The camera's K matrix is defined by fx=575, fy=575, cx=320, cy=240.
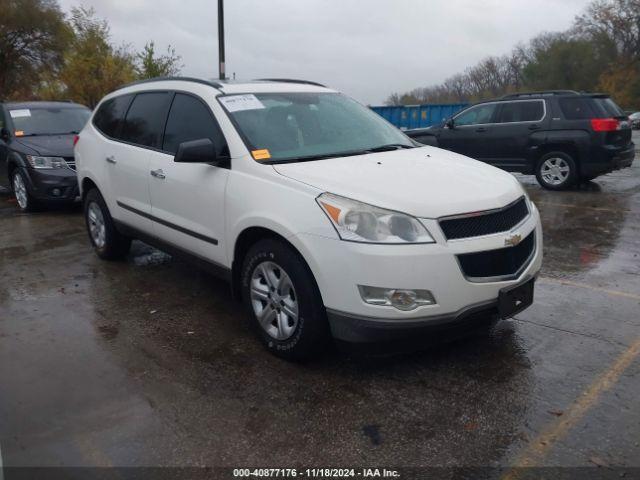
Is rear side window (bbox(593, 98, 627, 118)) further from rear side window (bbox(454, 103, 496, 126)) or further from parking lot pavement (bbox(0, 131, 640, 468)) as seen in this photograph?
parking lot pavement (bbox(0, 131, 640, 468))

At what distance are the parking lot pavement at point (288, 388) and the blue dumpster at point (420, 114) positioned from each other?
57.1ft

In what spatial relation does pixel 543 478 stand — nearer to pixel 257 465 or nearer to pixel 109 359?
pixel 257 465

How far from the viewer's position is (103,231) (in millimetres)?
5906

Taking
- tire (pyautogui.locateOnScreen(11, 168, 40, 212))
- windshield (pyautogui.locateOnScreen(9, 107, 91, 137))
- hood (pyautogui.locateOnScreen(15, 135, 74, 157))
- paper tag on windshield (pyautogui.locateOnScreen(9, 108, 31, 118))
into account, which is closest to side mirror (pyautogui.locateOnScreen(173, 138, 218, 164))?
hood (pyautogui.locateOnScreen(15, 135, 74, 157))

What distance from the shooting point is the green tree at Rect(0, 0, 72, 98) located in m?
34.3

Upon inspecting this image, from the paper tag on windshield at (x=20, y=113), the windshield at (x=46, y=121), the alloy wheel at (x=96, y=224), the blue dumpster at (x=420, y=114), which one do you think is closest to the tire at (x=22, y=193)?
the windshield at (x=46, y=121)

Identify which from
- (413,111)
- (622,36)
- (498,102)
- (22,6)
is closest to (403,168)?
(498,102)

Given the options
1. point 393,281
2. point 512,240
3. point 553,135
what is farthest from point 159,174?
point 553,135

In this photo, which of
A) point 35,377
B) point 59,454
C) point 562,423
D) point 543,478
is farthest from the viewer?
point 35,377

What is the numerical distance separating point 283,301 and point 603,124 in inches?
332

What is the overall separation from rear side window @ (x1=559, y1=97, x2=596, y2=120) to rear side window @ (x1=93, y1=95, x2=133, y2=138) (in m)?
7.90

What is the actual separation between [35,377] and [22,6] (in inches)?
1477

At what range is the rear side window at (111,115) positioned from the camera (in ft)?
18.1

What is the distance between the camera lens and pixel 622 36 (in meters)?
55.9
